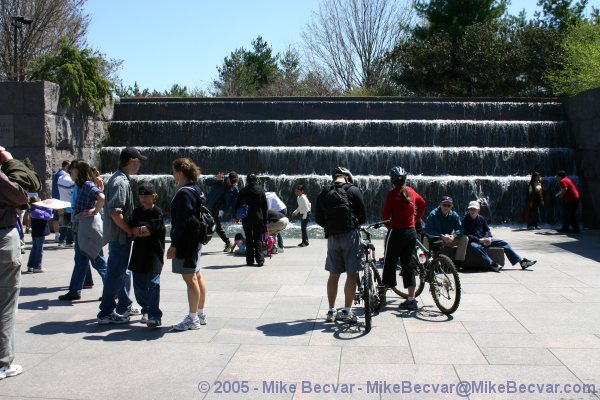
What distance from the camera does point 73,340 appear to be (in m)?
6.12

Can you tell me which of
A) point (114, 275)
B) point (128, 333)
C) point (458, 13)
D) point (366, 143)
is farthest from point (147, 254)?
point (458, 13)

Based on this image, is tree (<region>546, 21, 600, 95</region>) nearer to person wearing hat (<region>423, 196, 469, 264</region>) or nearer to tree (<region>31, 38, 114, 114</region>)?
person wearing hat (<region>423, 196, 469, 264</region>)

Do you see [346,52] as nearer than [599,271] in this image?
No

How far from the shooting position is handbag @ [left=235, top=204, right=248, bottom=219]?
1076 centimetres

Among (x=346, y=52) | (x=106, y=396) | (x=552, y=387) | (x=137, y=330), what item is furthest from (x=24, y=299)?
(x=346, y=52)

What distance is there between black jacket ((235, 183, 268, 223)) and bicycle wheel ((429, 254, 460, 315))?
4.15 meters

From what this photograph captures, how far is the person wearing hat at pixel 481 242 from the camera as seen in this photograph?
1013cm

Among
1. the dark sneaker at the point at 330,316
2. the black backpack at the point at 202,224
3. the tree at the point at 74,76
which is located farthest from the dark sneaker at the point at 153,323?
the tree at the point at 74,76

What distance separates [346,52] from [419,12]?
334 inches

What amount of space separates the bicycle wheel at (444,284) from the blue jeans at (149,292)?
2989 millimetres

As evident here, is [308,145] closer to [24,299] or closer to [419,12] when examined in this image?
[24,299]

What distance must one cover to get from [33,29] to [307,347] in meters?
29.2

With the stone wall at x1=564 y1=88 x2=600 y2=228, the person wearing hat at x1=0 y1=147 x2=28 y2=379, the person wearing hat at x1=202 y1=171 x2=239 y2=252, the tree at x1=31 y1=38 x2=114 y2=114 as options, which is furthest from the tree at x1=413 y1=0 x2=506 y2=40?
the person wearing hat at x1=0 y1=147 x2=28 y2=379

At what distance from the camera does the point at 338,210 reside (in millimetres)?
6523
